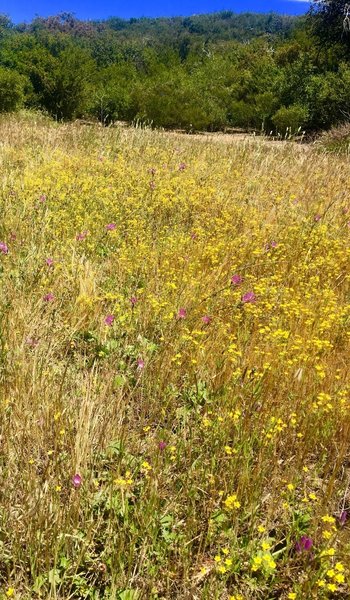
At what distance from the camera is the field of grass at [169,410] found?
161cm

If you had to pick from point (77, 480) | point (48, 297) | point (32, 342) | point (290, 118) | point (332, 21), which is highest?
point (332, 21)

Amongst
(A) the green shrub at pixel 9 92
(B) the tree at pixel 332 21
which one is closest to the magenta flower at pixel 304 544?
(A) the green shrub at pixel 9 92

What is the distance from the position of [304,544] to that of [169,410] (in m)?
0.93

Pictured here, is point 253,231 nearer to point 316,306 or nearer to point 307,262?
point 307,262

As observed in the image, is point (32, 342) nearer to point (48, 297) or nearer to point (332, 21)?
point (48, 297)

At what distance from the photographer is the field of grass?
1.61 metres

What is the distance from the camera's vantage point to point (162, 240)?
402 cm

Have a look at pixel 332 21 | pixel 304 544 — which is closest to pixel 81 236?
pixel 304 544

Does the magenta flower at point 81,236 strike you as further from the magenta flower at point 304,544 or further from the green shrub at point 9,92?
the green shrub at point 9,92

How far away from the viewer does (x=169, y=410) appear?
2342 mm

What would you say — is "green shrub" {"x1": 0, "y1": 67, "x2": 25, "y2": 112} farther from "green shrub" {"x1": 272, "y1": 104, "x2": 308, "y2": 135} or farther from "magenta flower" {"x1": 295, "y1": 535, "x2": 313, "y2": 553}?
"magenta flower" {"x1": 295, "y1": 535, "x2": 313, "y2": 553}

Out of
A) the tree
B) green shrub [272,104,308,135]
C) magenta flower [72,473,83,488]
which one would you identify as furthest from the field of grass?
the tree

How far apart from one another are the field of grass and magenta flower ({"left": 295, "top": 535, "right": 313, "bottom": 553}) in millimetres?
12

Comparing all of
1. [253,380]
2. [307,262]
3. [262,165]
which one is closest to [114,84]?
[262,165]
